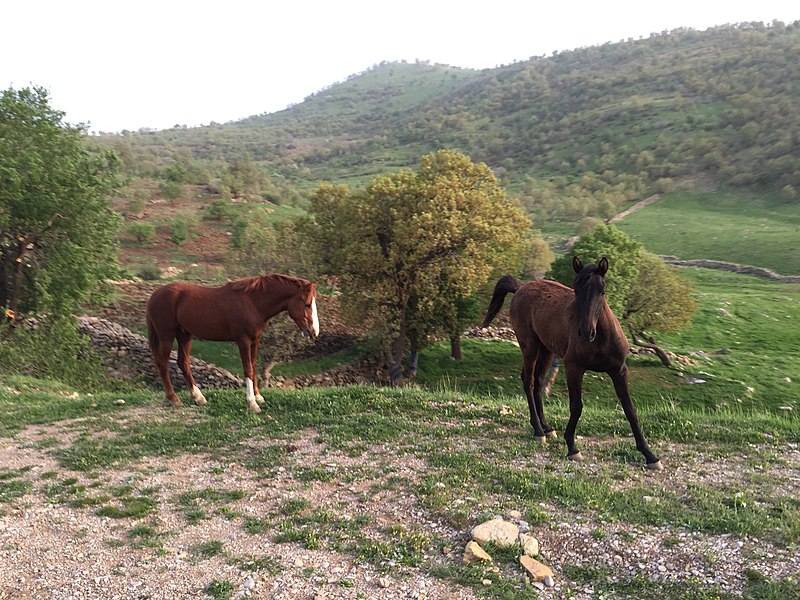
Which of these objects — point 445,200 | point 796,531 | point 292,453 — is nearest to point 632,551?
point 796,531

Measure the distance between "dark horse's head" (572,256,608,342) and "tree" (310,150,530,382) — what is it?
12050mm

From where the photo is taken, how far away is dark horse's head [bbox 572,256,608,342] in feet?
20.8

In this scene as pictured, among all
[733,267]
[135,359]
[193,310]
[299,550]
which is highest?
[193,310]

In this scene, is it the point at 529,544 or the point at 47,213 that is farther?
the point at 47,213

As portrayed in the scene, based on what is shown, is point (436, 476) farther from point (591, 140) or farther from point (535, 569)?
point (591, 140)

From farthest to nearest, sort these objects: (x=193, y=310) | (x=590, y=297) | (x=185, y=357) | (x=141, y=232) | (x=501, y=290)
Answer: (x=141, y=232) < (x=185, y=357) < (x=193, y=310) < (x=501, y=290) < (x=590, y=297)

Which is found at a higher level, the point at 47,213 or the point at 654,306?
the point at 47,213

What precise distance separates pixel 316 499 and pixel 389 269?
47.3 ft

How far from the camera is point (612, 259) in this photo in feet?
71.8

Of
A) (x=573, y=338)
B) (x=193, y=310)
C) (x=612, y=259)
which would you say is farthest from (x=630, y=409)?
(x=612, y=259)

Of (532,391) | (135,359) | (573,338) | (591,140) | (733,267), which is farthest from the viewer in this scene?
(591,140)

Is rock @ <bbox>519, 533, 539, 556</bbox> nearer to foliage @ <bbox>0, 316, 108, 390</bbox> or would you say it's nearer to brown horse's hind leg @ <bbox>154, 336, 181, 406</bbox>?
brown horse's hind leg @ <bbox>154, 336, 181, 406</bbox>

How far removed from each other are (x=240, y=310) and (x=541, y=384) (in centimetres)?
629

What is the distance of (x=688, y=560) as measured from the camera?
4633 mm
